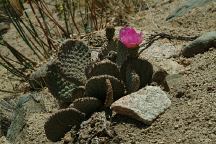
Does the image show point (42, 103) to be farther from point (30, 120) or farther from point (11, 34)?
point (11, 34)

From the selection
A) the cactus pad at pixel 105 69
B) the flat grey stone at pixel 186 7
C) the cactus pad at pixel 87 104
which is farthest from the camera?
the flat grey stone at pixel 186 7

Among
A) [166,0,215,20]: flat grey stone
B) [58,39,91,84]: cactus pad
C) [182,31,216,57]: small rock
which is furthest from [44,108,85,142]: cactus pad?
[166,0,215,20]: flat grey stone

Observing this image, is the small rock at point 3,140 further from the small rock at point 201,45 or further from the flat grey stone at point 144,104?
the small rock at point 201,45

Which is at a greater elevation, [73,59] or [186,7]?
[73,59]

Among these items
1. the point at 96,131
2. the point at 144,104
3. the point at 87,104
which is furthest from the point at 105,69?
the point at 96,131

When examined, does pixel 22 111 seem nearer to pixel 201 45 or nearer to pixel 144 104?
pixel 144 104

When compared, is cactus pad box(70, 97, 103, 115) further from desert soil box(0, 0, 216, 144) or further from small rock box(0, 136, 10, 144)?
small rock box(0, 136, 10, 144)

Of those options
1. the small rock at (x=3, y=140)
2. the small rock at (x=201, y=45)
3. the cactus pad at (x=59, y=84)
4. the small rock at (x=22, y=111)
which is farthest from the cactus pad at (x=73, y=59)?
the small rock at (x=201, y=45)
